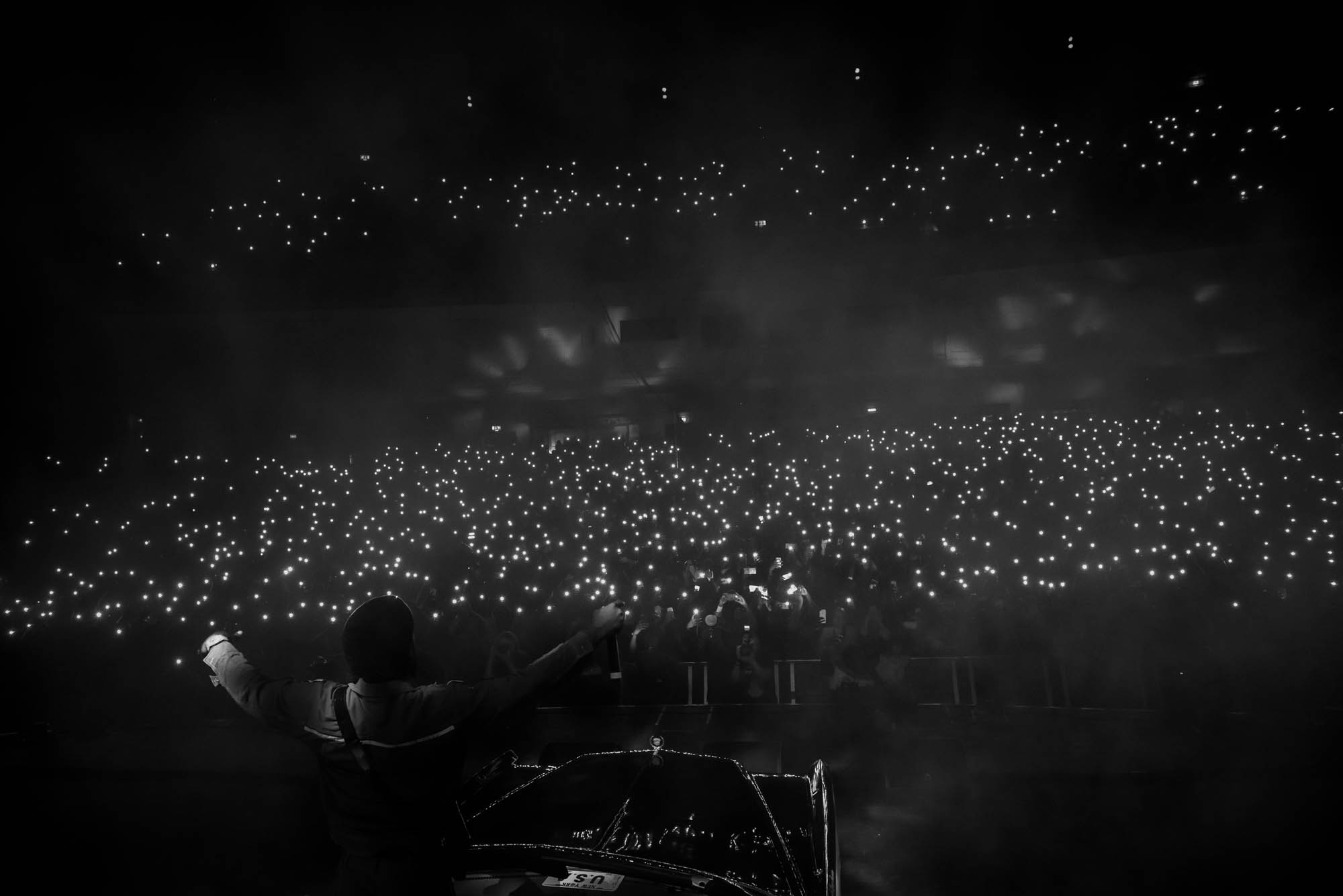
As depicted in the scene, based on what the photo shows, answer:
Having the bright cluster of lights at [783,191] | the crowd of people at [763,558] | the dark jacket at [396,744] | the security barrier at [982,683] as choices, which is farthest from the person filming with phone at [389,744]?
the bright cluster of lights at [783,191]

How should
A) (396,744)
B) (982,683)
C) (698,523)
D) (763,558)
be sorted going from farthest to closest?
(698,523) → (763,558) → (982,683) → (396,744)

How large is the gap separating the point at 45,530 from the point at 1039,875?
1152 cm

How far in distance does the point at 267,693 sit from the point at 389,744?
0.51 m

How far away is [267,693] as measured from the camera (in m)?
1.92

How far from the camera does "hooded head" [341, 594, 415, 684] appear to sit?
5.84 ft

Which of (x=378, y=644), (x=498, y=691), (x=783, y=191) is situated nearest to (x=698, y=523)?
(x=783, y=191)

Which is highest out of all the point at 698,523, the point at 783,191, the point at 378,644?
the point at 783,191

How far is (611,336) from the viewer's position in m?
12.7

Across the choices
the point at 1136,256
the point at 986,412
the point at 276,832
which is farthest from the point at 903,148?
the point at 276,832

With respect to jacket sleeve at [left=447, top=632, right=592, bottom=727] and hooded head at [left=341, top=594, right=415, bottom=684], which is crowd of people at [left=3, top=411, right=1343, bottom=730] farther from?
jacket sleeve at [left=447, top=632, right=592, bottom=727]

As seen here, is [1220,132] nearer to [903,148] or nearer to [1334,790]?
[903,148]

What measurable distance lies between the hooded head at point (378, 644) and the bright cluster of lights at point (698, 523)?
5.88 m

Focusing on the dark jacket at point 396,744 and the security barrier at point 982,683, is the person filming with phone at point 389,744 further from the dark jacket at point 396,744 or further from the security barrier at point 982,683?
the security barrier at point 982,683

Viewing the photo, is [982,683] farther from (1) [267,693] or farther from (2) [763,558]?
(1) [267,693]
